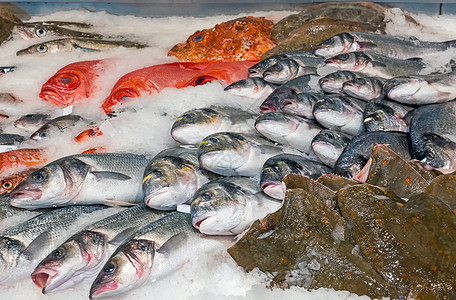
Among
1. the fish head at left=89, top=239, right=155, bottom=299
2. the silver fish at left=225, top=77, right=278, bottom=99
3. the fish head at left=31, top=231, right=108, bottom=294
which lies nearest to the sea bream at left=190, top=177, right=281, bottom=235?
the fish head at left=89, top=239, right=155, bottom=299

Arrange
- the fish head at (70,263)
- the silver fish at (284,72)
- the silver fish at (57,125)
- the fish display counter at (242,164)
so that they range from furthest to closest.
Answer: the silver fish at (57,125) → the silver fish at (284,72) → the fish head at (70,263) → the fish display counter at (242,164)

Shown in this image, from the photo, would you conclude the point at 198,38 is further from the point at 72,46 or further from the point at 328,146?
the point at 328,146

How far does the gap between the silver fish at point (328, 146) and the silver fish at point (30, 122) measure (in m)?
2.30

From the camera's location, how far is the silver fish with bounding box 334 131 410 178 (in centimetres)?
276

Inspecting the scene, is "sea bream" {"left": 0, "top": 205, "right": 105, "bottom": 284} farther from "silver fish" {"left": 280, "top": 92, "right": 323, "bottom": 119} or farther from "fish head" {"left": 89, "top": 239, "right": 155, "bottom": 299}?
"silver fish" {"left": 280, "top": 92, "right": 323, "bottom": 119}

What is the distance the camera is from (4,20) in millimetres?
5574

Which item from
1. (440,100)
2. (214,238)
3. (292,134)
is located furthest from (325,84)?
(214,238)

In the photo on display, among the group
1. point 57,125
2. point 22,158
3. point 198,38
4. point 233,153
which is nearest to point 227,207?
point 233,153

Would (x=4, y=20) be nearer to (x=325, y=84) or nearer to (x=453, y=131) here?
(x=325, y=84)

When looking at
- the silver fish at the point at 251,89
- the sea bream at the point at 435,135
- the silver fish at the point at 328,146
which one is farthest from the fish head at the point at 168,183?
the sea bream at the point at 435,135

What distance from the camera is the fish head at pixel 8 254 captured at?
109 inches

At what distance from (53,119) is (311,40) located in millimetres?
2236

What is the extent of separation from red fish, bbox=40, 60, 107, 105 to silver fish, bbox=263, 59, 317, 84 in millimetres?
1650

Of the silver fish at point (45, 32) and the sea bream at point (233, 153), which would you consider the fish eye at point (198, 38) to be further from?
the sea bream at point (233, 153)
